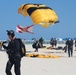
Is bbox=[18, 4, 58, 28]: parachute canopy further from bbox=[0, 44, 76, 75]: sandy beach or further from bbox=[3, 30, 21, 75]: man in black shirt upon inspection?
bbox=[3, 30, 21, 75]: man in black shirt

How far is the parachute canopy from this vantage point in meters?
Answer: 27.4

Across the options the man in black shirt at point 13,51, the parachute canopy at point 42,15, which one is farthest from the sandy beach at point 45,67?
the parachute canopy at point 42,15

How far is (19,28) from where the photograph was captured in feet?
94.8

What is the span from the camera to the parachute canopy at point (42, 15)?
2742 centimetres

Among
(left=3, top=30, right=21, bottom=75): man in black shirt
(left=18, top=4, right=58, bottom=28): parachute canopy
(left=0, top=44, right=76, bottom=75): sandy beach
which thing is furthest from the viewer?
(left=18, top=4, right=58, bottom=28): parachute canopy

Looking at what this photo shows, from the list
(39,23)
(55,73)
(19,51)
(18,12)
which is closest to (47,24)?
(39,23)

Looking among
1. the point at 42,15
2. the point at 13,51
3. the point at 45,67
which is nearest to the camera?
the point at 13,51

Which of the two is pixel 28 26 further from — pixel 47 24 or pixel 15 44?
pixel 15 44

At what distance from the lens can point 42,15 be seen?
1082 inches

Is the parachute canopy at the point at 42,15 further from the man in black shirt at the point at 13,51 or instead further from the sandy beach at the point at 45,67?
the man in black shirt at the point at 13,51

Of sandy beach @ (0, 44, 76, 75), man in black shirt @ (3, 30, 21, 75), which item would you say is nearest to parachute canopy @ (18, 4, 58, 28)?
sandy beach @ (0, 44, 76, 75)

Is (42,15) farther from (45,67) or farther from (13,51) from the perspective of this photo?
(13,51)

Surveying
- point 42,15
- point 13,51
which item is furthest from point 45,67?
point 42,15

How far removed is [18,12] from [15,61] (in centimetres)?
2225
